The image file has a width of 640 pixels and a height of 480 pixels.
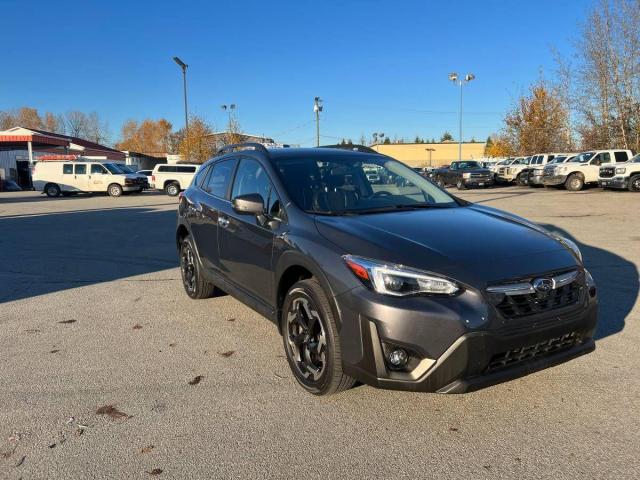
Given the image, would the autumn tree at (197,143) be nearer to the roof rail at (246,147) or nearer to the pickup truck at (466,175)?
the pickup truck at (466,175)

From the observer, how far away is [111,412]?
10.4 ft

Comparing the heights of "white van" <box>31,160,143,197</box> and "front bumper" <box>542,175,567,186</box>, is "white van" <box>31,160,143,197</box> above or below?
above

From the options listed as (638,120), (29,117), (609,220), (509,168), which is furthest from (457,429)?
(29,117)

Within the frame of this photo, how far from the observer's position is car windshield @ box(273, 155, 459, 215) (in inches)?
150

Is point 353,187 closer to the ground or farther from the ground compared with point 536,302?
farther from the ground

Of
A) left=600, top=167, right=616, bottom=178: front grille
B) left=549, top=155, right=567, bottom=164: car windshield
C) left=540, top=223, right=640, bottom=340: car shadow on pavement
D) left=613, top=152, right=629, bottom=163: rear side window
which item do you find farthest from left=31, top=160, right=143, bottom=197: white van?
left=540, top=223, right=640, bottom=340: car shadow on pavement

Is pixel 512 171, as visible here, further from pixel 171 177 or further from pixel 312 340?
pixel 312 340

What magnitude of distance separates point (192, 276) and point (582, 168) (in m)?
24.3

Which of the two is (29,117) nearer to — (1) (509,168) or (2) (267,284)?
(1) (509,168)

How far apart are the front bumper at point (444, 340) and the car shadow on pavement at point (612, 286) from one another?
188 centimetres

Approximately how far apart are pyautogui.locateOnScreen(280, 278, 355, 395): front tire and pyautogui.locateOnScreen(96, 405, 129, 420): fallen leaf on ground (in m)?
1.14

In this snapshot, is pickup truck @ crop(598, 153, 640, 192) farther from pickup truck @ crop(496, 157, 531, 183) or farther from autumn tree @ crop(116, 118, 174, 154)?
autumn tree @ crop(116, 118, 174, 154)

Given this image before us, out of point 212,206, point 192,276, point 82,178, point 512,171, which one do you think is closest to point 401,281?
point 212,206

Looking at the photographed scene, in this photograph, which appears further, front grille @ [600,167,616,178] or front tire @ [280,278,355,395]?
front grille @ [600,167,616,178]
